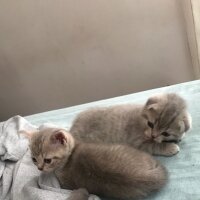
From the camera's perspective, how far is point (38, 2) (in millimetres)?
2387

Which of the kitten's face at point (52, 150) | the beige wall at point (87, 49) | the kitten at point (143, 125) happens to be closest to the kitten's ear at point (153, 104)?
the kitten at point (143, 125)

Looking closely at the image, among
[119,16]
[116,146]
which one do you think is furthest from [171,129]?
[119,16]

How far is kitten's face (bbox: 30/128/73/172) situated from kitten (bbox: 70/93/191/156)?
0.43 ft

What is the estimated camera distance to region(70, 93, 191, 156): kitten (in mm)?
1296

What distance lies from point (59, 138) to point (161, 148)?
1.24 ft

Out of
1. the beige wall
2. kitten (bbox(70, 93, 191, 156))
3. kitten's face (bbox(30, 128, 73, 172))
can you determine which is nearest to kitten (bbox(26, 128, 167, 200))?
kitten's face (bbox(30, 128, 73, 172))

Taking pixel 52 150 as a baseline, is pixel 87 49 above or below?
below

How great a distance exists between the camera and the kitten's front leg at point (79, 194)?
44.3 inches

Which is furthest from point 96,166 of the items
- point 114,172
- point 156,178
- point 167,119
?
point 167,119

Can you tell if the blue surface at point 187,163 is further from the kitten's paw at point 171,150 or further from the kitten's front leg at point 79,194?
the kitten's front leg at point 79,194

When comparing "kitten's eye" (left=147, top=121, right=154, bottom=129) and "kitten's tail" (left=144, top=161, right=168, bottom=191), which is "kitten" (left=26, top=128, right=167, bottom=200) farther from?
"kitten's eye" (left=147, top=121, right=154, bottom=129)

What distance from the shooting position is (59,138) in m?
1.29

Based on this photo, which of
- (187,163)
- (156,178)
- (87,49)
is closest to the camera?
(156,178)

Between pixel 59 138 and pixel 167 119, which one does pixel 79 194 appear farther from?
pixel 167 119
